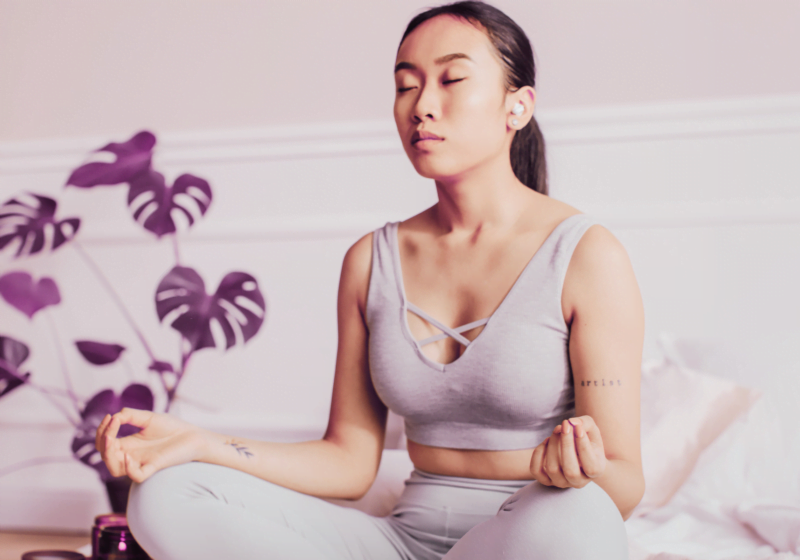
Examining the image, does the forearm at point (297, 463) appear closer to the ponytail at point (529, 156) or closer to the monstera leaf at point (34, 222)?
the ponytail at point (529, 156)

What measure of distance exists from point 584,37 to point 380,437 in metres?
1.31

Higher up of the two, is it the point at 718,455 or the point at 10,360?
the point at 10,360

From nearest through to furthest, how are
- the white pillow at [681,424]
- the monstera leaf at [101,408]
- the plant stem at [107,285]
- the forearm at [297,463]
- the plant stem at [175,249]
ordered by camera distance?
the forearm at [297,463] < the white pillow at [681,424] < the monstera leaf at [101,408] < the plant stem at [175,249] < the plant stem at [107,285]

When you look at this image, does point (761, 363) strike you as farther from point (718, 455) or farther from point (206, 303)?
point (206, 303)

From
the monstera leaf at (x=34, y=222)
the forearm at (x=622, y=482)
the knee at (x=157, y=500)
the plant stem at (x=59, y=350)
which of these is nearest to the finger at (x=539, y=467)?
the forearm at (x=622, y=482)

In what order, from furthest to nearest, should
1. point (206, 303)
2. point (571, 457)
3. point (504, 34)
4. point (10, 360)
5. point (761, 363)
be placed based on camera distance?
point (10, 360) < point (206, 303) < point (761, 363) < point (504, 34) < point (571, 457)

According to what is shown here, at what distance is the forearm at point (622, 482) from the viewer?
777 mm

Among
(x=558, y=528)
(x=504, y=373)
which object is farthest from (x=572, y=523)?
(x=504, y=373)

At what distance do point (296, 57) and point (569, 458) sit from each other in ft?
5.65

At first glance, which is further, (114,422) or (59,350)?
(59,350)

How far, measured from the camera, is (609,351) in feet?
2.87

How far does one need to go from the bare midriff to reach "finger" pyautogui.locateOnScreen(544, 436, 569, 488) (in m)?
0.25

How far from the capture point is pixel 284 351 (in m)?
2.04

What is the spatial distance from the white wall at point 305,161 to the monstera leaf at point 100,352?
0.28m
